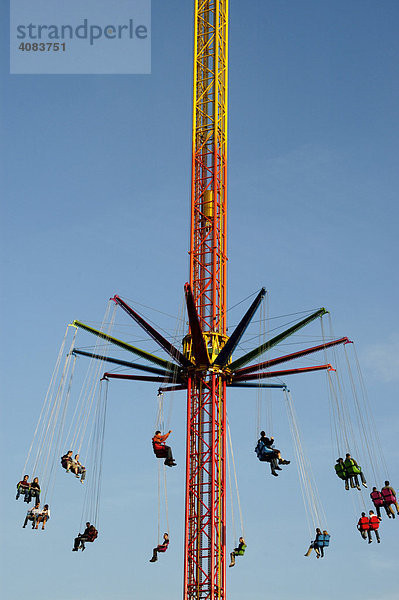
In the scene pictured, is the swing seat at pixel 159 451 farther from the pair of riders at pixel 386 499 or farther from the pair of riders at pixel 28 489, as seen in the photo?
the pair of riders at pixel 386 499

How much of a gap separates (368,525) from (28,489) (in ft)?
43.9

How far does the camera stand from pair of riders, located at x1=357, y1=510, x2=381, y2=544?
146 feet

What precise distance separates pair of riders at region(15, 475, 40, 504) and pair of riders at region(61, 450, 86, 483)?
1.26m

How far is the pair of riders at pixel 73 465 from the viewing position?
4519 cm

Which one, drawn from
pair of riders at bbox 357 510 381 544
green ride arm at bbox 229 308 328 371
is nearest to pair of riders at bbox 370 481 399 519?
pair of riders at bbox 357 510 381 544

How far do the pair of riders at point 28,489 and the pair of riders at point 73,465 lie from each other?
1264 mm

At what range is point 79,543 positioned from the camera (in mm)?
46750

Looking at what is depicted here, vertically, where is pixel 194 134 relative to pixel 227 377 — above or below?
above

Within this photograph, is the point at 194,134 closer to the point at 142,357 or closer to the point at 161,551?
the point at 142,357

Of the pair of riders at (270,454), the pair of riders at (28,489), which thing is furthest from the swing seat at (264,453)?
the pair of riders at (28,489)

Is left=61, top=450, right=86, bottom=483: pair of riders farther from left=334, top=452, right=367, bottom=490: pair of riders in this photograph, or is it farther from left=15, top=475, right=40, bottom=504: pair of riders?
left=334, top=452, right=367, bottom=490: pair of riders

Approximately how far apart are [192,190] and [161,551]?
716 inches

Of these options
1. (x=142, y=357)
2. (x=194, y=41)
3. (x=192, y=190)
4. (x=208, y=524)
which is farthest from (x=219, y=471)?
(x=194, y=41)

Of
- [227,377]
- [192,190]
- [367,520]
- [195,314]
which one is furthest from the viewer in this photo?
[192,190]
